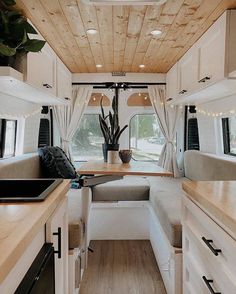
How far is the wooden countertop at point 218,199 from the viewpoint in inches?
44.9

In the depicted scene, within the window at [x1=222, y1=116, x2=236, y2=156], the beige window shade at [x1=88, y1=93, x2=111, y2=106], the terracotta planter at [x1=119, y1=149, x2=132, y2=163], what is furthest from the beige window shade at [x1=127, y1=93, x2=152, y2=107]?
the terracotta planter at [x1=119, y1=149, x2=132, y2=163]

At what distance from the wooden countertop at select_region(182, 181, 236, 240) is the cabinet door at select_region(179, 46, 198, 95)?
5.54ft

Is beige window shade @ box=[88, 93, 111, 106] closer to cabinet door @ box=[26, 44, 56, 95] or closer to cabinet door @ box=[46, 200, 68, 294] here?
cabinet door @ box=[26, 44, 56, 95]

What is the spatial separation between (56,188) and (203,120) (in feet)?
9.77

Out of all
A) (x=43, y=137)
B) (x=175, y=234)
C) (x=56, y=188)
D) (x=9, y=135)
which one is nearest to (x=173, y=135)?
(x=43, y=137)

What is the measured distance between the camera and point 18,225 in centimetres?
106

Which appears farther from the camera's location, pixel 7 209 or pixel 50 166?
pixel 50 166

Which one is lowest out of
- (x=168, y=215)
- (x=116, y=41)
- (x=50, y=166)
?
(x=168, y=215)

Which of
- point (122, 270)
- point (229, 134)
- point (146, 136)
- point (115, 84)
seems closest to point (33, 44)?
point (122, 270)

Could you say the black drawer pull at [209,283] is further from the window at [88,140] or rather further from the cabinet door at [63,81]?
the window at [88,140]

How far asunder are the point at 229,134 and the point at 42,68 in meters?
2.25

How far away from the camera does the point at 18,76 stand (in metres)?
2.26

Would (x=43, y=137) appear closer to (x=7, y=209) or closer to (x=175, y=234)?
(x=175, y=234)

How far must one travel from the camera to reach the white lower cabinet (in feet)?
3.71
